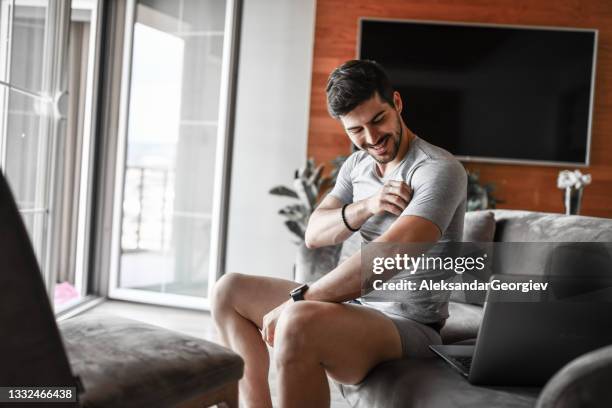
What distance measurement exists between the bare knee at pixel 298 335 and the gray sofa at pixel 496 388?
184 millimetres

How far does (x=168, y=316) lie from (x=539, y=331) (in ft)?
10.1

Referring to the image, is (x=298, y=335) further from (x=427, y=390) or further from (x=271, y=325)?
(x=427, y=390)

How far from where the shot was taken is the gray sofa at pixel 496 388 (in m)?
0.79

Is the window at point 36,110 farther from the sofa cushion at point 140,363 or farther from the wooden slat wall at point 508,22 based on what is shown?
the sofa cushion at point 140,363

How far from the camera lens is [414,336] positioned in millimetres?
1391

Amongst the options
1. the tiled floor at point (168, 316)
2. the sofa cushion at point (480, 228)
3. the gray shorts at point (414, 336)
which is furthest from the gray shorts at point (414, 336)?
the tiled floor at point (168, 316)

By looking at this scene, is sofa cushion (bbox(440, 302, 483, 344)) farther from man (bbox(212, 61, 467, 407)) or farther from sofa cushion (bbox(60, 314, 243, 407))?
sofa cushion (bbox(60, 314, 243, 407))

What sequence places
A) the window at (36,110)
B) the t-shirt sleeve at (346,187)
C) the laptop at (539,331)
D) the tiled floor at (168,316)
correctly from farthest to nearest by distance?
1. the tiled floor at (168,316)
2. the window at (36,110)
3. the t-shirt sleeve at (346,187)
4. the laptop at (539,331)

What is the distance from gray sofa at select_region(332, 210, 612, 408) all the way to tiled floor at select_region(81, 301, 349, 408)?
5.76 ft

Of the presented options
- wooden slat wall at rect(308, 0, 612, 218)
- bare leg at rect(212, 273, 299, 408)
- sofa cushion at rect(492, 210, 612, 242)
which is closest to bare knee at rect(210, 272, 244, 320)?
bare leg at rect(212, 273, 299, 408)

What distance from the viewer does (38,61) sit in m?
2.96

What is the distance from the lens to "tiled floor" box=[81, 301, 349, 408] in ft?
11.4

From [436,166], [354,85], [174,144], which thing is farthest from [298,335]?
[174,144]

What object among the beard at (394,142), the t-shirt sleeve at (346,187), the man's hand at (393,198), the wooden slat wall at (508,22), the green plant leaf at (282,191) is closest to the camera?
the man's hand at (393,198)
